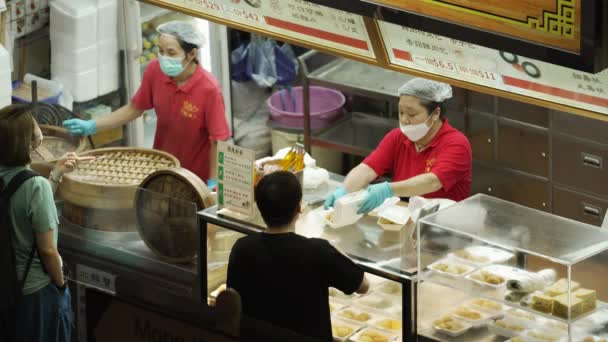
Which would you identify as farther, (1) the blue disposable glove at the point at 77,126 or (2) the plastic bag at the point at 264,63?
(2) the plastic bag at the point at 264,63

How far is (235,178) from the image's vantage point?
4.90 meters

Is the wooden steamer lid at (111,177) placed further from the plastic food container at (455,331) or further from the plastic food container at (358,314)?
the plastic food container at (455,331)

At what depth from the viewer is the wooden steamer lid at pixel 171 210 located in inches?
204

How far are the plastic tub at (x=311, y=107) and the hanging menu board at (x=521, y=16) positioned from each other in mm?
4502

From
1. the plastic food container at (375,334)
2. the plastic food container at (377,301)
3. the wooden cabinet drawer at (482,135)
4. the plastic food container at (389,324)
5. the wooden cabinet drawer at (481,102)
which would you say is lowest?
the wooden cabinet drawer at (482,135)

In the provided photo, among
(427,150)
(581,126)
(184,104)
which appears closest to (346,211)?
(427,150)

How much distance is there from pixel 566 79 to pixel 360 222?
4.14 ft

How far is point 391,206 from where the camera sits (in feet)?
16.4

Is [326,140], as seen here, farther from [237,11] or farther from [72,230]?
[237,11]

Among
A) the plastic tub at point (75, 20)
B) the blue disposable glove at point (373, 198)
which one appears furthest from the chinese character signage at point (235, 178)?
the plastic tub at point (75, 20)

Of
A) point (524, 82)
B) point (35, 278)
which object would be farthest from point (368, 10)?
point (35, 278)

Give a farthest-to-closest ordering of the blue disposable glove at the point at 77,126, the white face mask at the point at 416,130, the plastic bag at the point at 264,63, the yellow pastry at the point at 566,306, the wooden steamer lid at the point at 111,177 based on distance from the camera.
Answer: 1. the plastic bag at the point at 264,63
2. the blue disposable glove at the point at 77,126
3. the white face mask at the point at 416,130
4. the wooden steamer lid at the point at 111,177
5. the yellow pastry at the point at 566,306

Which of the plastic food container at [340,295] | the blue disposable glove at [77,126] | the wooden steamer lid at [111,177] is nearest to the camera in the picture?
the plastic food container at [340,295]

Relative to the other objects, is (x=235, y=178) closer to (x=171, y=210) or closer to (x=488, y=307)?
(x=171, y=210)
